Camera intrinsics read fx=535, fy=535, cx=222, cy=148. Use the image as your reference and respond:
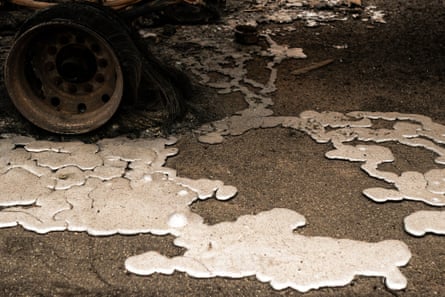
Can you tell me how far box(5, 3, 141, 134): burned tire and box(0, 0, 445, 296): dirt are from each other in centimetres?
13

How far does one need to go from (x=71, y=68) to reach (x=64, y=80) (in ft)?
0.39

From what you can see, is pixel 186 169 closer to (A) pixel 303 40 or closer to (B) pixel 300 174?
(B) pixel 300 174

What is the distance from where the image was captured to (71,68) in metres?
3.37

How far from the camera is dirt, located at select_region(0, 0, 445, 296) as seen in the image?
232 centimetres

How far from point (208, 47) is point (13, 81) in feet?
7.59

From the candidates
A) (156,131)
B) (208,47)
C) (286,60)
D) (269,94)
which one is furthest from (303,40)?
(156,131)

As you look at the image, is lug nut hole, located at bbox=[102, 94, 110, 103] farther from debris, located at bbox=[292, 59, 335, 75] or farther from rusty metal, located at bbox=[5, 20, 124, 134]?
debris, located at bbox=[292, 59, 335, 75]

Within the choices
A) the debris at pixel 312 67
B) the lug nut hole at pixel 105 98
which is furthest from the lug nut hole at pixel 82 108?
the debris at pixel 312 67

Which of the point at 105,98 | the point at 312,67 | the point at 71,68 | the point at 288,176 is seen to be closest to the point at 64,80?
the point at 71,68

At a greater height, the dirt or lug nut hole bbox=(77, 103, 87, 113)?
lug nut hole bbox=(77, 103, 87, 113)

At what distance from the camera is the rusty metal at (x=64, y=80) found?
10.9 feet

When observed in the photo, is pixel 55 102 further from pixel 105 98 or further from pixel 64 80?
pixel 105 98

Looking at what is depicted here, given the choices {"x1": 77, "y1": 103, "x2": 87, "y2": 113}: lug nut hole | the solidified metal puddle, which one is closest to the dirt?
the solidified metal puddle

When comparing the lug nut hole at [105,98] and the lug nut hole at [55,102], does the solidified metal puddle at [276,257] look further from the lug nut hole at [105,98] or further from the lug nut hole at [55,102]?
the lug nut hole at [55,102]
